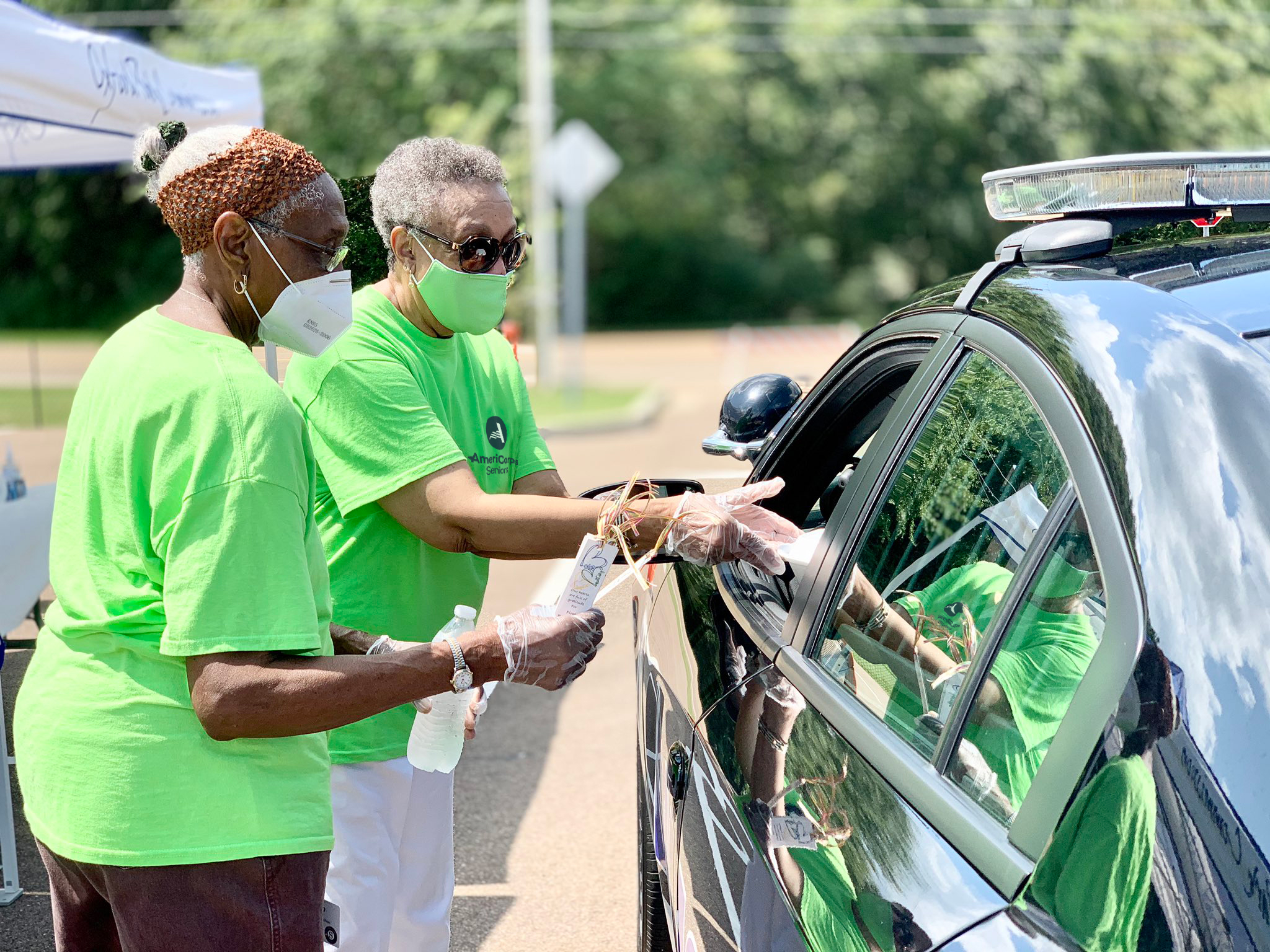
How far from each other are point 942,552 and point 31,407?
15.7 metres

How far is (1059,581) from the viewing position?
63.0 inches

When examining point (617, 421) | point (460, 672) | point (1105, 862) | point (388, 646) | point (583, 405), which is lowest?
point (583, 405)

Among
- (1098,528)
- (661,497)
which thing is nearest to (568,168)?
(661,497)

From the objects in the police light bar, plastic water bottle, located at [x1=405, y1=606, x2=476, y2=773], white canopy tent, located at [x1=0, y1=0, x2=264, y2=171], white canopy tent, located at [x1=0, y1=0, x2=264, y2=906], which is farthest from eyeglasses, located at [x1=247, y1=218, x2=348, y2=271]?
white canopy tent, located at [x1=0, y1=0, x2=264, y2=171]

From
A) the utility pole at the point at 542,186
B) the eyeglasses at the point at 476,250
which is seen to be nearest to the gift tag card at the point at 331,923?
the eyeglasses at the point at 476,250

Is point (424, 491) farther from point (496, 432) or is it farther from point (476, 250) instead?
point (476, 250)

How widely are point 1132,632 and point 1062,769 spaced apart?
0.15 metres

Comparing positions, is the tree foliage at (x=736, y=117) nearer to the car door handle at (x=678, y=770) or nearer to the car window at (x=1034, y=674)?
the car door handle at (x=678, y=770)

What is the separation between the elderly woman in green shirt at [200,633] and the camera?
1724 millimetres

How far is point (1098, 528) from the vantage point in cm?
145

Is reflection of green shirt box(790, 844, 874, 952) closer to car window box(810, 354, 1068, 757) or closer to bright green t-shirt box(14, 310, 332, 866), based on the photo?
car window box(810, 354, 1068, 757)

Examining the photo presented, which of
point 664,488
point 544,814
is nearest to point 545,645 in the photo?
point 664,488

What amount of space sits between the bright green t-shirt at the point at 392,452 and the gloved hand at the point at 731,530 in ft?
1.39

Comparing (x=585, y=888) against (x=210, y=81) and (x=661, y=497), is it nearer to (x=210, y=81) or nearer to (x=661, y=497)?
(x=661, y=497)
